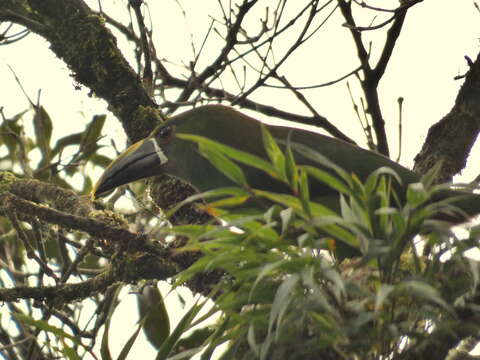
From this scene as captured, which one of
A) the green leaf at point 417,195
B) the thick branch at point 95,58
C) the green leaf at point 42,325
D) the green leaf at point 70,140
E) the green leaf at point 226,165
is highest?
the green leaf at point 70,140

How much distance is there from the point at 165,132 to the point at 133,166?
0.70 ft

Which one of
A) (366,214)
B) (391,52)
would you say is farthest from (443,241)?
(391,52)

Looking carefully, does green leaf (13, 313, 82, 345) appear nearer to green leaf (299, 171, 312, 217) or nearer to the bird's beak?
green leaf (299, 171, 312, 217)

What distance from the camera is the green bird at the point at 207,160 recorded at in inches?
155

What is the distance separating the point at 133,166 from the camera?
164 inches

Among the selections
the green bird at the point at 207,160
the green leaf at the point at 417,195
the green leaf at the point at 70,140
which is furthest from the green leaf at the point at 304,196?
the green leaf at the point at 70,140

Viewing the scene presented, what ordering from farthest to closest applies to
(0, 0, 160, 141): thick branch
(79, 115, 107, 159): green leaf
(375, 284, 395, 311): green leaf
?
(79, 115, 107, 159): green leaf
(0, 0, 160, 141): thick branch
(375, 284, 395, 311): green leaf

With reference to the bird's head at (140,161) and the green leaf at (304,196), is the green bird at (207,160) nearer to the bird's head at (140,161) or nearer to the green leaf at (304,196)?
the bird's head at (140,161)

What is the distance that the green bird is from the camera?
12.9ft

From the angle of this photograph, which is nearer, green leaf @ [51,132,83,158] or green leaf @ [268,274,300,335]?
green leaf @ [268,274,300,335]

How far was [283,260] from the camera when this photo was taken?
2.47 m

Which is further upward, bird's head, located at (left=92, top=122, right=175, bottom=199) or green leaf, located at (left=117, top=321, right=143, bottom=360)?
bird's head, located at (left=92, top=122, right=175, bottom=199)

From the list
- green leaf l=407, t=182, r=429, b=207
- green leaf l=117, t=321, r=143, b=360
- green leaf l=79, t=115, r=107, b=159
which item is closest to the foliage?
green leaf l=407, t=182, r=429, b=207

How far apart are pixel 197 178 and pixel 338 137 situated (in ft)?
2.43
